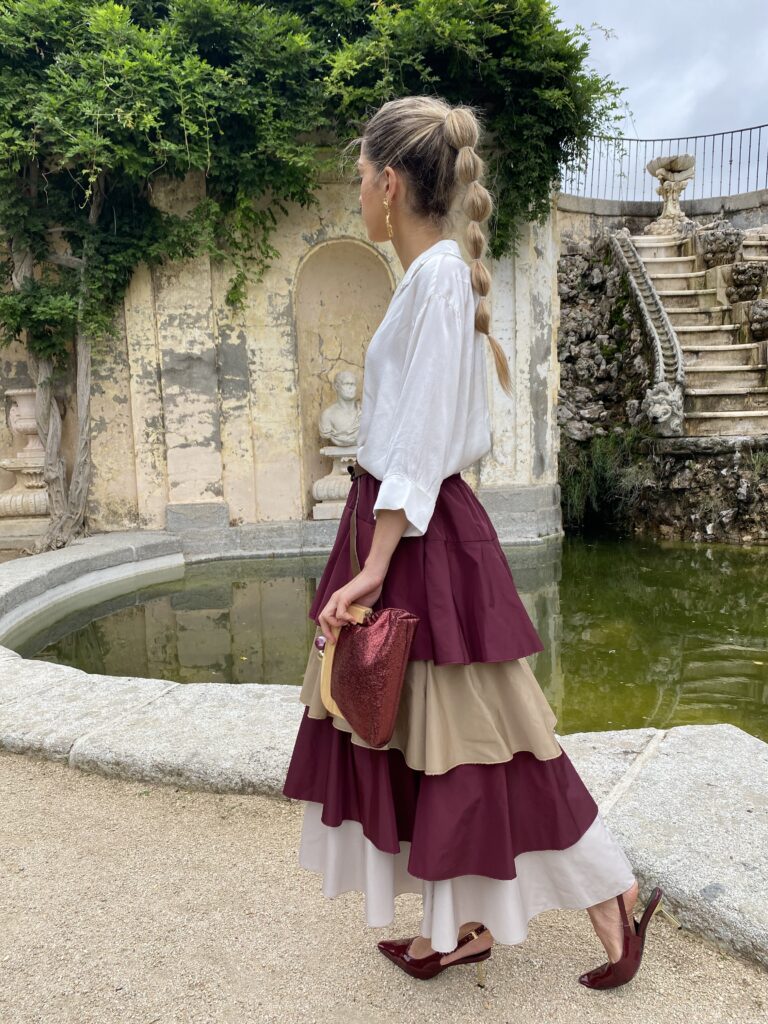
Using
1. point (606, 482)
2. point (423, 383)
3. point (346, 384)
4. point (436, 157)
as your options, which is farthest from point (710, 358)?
point (423, 383)

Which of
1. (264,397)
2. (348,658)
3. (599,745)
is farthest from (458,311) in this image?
(264,397)

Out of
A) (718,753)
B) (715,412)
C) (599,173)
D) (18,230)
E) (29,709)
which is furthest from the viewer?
(599,173)

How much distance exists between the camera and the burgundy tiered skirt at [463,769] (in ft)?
3.83

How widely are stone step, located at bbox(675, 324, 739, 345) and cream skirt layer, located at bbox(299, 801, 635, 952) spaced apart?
8.53 meters

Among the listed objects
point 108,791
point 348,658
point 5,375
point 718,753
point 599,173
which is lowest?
point 108,791

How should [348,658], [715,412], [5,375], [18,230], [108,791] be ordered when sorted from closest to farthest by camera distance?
[348,658]
[108,791]
[18,230]
[5,375]
[715,412]

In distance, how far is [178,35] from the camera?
601 centimetres

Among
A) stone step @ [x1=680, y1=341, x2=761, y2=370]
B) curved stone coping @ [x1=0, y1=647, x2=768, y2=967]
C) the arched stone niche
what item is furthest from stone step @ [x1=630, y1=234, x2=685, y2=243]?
curved stone coping @ [x1=0, y1=647, x2=768, y2=967]

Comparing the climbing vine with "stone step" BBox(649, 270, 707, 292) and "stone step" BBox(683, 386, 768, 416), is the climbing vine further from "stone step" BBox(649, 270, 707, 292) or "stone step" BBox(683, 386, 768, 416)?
"stone step" BBox(649, 270, 707, 292)

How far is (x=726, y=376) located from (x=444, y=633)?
811cm

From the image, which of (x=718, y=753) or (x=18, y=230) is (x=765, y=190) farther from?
(x=718, y=753)

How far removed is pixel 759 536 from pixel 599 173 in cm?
1096

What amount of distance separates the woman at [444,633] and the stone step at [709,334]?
8362 millimetres

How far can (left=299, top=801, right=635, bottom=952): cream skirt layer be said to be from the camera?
1215 millimetres
